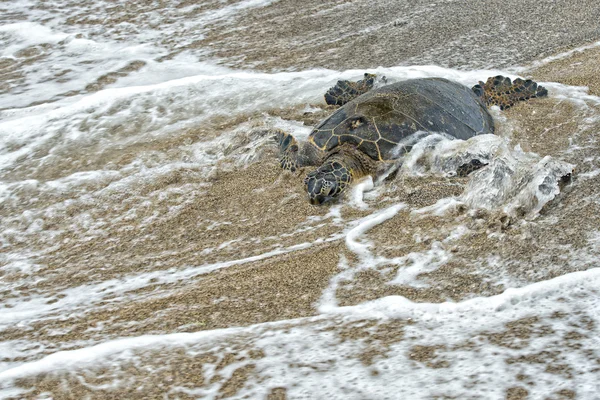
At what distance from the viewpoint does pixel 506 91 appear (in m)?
6.14

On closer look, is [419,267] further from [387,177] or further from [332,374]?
[387,177]

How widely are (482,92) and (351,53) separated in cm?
233

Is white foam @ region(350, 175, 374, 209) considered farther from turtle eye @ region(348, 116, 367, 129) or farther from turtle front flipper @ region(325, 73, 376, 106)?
turtle front flipper @ region(325, 73, 376, 106)

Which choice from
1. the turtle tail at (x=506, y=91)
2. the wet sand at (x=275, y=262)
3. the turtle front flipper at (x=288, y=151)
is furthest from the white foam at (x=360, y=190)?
the turtle tail at (x=506, y=91)

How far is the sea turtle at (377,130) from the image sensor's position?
15.3 ft

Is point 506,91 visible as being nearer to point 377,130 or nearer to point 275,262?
point 377,130

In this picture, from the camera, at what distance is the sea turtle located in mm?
4656

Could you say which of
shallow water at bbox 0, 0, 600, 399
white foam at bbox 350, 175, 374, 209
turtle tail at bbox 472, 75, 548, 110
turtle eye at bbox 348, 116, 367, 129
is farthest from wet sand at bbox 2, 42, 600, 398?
turtle tail at bbox 472, 75, 548, 110

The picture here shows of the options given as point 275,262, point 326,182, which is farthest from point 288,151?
point 275,262

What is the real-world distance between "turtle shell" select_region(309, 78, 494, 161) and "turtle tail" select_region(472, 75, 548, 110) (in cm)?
65

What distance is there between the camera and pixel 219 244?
13.5 ft

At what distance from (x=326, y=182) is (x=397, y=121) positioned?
92cm

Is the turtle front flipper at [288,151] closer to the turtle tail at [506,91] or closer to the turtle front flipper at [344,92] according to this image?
the turtle front flipper at [344,92]

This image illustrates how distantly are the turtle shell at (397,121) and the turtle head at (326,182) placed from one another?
0.35 meters
